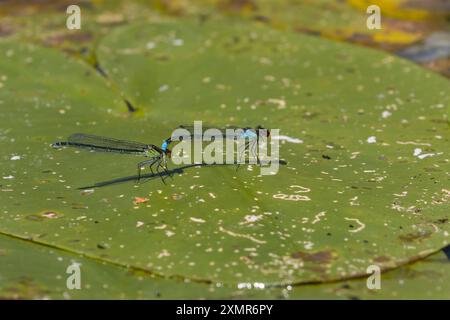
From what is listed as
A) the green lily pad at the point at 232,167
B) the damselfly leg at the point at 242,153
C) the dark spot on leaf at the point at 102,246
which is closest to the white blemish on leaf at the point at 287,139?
the green lily pad at the point at 232,167

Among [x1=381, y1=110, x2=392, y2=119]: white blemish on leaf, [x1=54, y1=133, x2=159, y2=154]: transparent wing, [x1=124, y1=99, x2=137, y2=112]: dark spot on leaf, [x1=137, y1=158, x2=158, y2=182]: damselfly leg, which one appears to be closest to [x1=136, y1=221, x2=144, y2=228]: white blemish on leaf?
[x1=137, y1=158, x2=158, y2=182]: damselfly leg

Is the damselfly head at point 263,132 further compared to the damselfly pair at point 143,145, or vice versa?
the damselfly head at point 263,132

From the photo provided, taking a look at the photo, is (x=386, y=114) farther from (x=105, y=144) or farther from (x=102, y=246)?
(x=102, y=246)

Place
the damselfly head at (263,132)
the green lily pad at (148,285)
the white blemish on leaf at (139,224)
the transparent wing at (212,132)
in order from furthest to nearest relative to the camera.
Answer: the transparent wing at (212,132) → the damselfly head at (263,132) → the white blemish on leaf at (139,224) → the green lily pad at (148,285)

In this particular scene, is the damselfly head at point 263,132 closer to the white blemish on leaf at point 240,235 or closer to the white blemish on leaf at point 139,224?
the white blemish on leaf at point 240,235

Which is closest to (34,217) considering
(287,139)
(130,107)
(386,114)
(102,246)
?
(102,246)

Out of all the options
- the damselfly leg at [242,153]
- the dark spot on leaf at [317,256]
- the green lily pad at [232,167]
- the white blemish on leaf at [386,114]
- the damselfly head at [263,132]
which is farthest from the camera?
the white blemish on leaf at [386,114]

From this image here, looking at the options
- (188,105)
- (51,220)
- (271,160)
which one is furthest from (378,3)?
(51,220)

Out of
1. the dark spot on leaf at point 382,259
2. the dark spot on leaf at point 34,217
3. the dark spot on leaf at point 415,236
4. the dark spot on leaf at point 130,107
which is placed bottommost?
the dark spot on leaf at point 382,259
